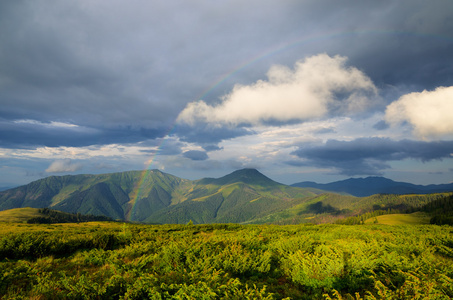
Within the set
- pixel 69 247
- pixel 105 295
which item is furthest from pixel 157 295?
pixel 69 247

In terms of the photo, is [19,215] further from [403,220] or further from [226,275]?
[403,220]

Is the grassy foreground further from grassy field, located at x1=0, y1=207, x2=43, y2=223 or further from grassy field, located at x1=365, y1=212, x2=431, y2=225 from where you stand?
grassy field, located at x1=0, y1=207, x2=43, y2=223

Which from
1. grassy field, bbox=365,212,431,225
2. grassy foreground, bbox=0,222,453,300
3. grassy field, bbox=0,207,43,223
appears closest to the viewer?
grassy foreground, bbox=0,222,453,300

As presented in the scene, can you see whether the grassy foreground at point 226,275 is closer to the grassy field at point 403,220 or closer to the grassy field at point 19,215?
the grassy field at point 403,220

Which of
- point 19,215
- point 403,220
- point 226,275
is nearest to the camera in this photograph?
point 226,275

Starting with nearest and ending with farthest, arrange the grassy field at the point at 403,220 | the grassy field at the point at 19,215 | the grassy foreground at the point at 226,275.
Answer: the grassy foreground at the point at 226,275 → the grassy field at the point at 403,220 → the grassy field at the point at 19,215

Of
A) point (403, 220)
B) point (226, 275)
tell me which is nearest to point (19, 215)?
point (226, 275)

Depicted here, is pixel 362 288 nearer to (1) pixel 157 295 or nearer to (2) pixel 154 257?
(1) pixel 157 295

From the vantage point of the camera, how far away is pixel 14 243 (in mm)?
13148

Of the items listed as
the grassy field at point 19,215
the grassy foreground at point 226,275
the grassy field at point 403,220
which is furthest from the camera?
the grassy field at point 19,215

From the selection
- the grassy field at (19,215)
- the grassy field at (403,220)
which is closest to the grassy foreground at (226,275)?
the grassy field at (403,220)

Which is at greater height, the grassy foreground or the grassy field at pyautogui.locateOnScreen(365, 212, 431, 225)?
the grassy foreground

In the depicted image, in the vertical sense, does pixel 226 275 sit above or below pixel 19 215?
above

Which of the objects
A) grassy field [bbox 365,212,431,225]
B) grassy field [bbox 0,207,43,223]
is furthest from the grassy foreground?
grassy field [bbox 0,207,43,223]
